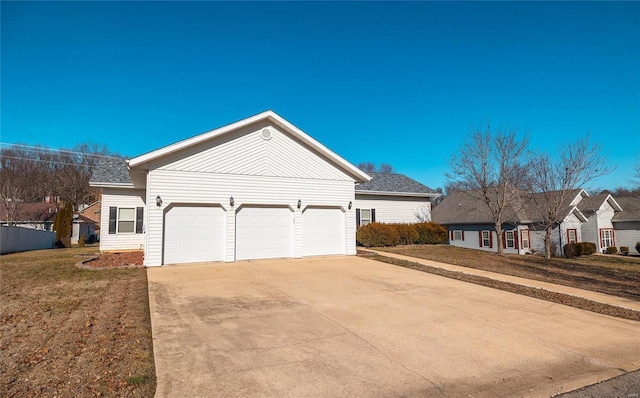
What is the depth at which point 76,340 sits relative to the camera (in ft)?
15.8

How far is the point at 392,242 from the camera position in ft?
69.9

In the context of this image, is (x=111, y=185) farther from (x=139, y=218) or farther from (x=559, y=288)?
(x=559, y=288)

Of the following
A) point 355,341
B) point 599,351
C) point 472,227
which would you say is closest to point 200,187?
point 355,341

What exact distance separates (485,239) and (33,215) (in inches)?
1746

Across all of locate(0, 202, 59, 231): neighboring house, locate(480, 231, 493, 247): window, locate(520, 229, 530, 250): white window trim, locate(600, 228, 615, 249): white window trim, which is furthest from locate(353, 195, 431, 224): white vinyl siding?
locate(0, 202, 59, 231): neighboring house

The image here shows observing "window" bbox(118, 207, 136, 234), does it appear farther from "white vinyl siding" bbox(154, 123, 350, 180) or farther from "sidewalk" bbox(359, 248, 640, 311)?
"sidewalk" bbox(359, 248, 640, 311)

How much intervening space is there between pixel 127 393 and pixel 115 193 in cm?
1681

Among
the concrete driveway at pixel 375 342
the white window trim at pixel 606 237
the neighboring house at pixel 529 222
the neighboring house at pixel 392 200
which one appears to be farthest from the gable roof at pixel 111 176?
the white window trim at pixel 606 237

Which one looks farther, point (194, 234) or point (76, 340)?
point (194, 234)

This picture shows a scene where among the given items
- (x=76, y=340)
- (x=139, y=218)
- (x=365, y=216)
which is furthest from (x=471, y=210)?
(x=76, y=340)

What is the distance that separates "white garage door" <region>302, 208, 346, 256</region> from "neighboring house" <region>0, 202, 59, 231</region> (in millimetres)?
33547

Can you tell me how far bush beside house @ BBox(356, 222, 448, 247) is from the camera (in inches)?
810

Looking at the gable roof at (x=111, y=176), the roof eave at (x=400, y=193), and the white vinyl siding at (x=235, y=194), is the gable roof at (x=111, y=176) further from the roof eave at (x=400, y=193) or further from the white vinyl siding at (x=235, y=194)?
the roof eave at (x=400, y=193)

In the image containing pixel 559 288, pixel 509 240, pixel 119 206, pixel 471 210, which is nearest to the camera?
pixel 559 288
